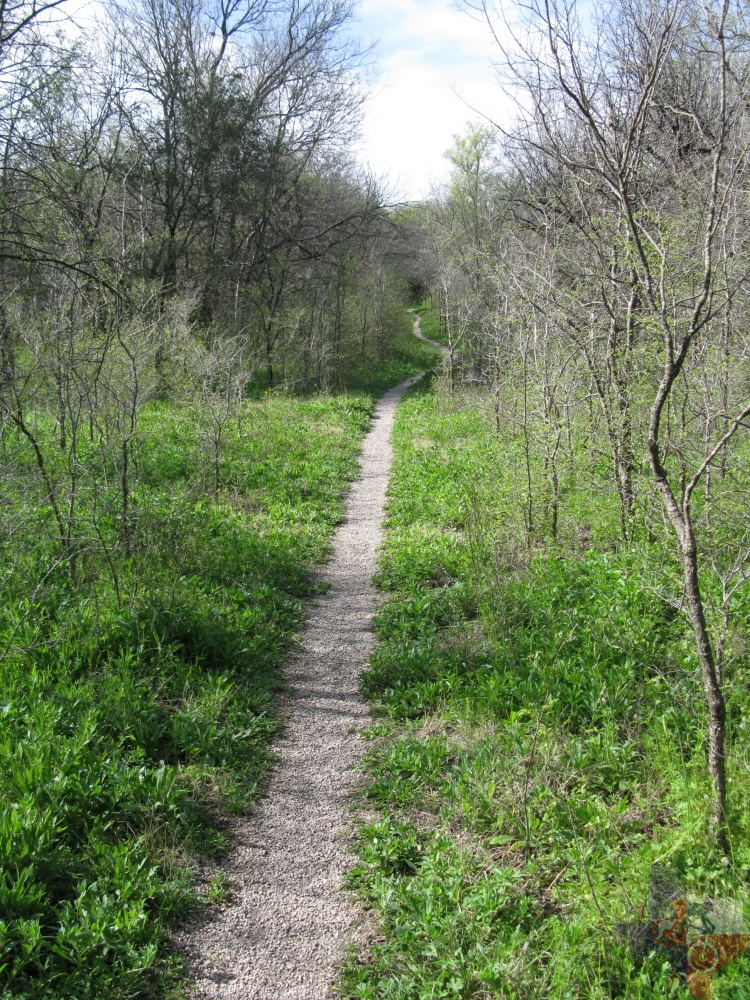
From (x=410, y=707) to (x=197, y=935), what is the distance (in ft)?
6.73

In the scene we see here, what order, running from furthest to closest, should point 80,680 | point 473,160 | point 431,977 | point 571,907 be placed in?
point 473,160
point 80,680
point 571,907
point 431,977

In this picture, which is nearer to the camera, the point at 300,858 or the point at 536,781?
the point at 300,858

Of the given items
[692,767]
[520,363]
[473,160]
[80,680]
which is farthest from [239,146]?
[692,767]

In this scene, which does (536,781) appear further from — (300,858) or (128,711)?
(128,711)

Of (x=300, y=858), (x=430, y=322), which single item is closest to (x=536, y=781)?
(x=300, y=858)

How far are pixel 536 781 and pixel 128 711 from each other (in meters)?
2.41

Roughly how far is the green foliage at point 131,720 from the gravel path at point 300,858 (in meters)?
0.14

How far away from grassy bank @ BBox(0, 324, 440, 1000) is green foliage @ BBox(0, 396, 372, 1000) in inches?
0.4

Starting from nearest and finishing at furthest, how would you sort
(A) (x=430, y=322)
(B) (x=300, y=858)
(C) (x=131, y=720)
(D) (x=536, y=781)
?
(B) (x=300, y=858)
(D) (x=536, y=781)
(C) (x=131, y=720)
(A) (x=430, y=322)

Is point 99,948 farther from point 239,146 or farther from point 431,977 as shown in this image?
point 239,146

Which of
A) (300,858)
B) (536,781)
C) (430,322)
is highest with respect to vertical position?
(430,322)

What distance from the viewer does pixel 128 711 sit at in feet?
13.6

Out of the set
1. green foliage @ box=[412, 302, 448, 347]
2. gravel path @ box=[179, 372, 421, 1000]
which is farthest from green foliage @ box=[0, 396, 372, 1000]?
green foliage @ box=[412, 302, 448, 347]

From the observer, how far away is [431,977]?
270 cm
